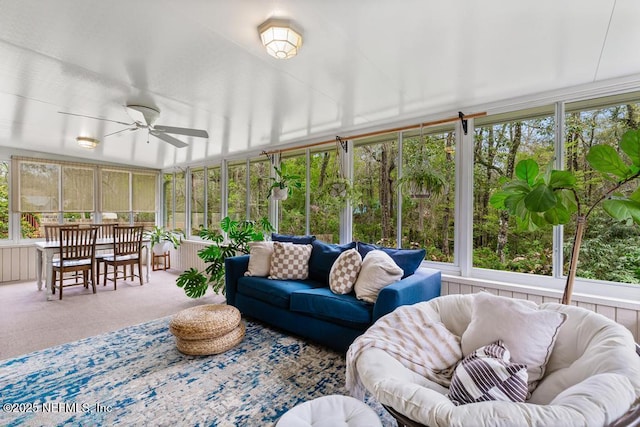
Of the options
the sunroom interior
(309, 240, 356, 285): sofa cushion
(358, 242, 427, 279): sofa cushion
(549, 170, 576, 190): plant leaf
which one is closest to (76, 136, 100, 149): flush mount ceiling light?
the sunroom interior

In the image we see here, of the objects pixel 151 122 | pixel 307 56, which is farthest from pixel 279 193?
pixel 307 56

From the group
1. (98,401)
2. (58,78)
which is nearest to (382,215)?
(98,401)

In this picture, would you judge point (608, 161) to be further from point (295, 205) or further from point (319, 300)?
point (295, 205)

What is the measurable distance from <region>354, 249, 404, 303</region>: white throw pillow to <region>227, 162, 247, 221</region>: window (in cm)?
330

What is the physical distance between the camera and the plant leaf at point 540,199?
176 centimetres

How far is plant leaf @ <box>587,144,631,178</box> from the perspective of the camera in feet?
5.58

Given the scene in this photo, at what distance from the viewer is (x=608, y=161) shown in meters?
1.73

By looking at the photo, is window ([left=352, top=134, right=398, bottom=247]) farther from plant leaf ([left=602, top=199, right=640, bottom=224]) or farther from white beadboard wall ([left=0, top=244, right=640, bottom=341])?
plant leaf ([left=602, top=199, right=640, bottom=224])

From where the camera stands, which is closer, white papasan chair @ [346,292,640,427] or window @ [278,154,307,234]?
white papasan chair @ [346,292,640,427]

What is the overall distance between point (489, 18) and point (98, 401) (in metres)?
3.30

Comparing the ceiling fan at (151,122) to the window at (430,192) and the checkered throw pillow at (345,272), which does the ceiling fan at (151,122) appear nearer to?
the checkered throw pillow at (345,272)

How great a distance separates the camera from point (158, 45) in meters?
1.92

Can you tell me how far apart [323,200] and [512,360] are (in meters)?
3.04

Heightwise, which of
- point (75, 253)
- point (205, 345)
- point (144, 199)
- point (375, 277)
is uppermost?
point (144, 199)
